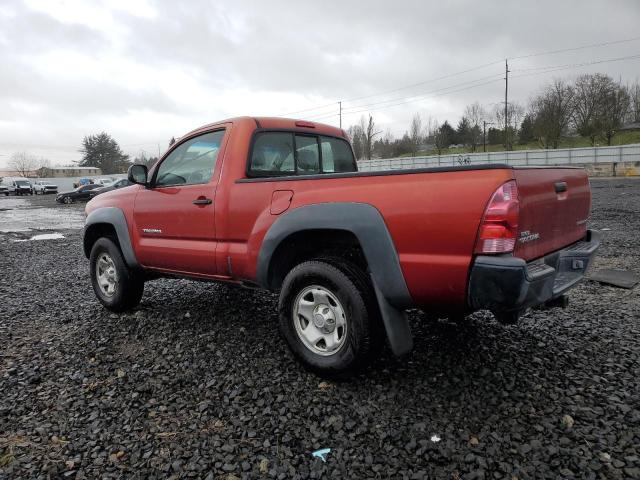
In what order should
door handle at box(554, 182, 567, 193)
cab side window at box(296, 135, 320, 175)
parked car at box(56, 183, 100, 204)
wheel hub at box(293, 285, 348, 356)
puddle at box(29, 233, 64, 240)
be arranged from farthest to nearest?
1. parked car at box(56, 183, 100, 204)
2. puddle at box(29, 233, 64, 240)
3. cab side window at box(296, 135, 320, 175)
4. wheel hub at box(293, 285, 348, 356)
5. door handle at box(554, 182, 567, 193)

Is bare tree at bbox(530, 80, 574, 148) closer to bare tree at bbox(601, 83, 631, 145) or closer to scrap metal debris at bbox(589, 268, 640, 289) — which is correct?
bare tree at bbox(601, 83, 631, 145)

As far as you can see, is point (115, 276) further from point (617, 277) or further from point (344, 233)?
point (617, 277)

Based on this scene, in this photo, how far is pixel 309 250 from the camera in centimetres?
332

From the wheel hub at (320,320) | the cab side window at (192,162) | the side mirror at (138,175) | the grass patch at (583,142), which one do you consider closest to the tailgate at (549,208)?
the wheel hub at (320,320)

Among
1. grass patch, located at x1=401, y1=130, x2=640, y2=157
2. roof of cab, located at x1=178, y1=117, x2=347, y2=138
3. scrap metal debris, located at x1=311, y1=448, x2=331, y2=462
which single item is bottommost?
scrap metal debris, located at x1=311, y1=448, x2=331, y2=462

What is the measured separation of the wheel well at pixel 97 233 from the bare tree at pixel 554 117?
5359cm

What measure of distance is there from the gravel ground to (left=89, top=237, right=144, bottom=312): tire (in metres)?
0.27

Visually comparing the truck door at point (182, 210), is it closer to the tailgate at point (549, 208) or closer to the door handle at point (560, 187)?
the tailgate at point (549, 208)

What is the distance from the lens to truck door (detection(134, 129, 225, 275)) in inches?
148

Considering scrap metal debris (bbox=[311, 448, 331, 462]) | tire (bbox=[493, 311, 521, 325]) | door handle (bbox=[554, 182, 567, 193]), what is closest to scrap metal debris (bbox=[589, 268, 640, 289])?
door handle (bbox=[554, 182, 567, 193])

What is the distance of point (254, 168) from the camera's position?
3.77 meters

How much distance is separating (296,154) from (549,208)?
7.32 ft

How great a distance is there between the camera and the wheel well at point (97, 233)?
4844 mm

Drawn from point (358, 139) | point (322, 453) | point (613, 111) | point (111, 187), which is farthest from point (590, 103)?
point (322, 453)
